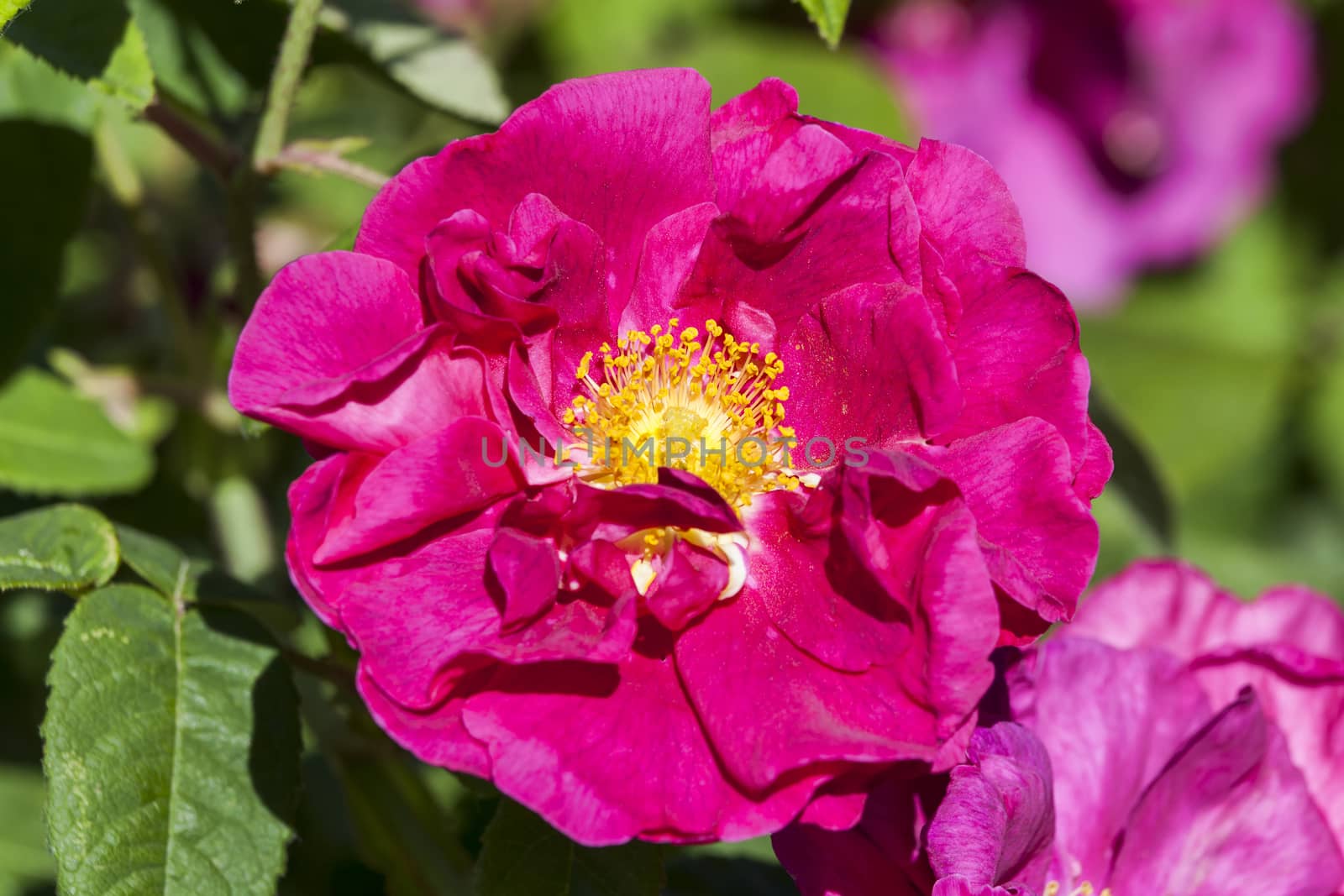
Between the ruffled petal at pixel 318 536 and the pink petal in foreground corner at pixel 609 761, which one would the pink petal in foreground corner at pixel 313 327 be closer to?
the ruffled petal at pixel 318 536

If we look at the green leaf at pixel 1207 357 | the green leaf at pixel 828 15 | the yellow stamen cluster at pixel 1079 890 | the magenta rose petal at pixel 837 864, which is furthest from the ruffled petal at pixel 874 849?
the green leaf at pixel 1207 357

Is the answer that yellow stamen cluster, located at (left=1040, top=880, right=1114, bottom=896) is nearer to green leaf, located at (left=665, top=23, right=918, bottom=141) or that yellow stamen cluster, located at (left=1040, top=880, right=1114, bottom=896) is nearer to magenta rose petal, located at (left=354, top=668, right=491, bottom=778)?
magenta rose petal, located at (left=354, top=668, right=491, bottom=778)

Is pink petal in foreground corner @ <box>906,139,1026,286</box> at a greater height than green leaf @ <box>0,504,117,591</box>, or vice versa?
pink petal in foreground corner @ <box>906,139,1026,286</box>

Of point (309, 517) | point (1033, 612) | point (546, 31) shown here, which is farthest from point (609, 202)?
point (546, 31)

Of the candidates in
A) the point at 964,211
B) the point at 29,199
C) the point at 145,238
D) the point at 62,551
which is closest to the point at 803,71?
the point at 145,238

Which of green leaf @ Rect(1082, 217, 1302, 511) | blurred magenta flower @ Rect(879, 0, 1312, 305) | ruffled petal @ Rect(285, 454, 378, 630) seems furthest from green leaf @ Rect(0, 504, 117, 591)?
green leaf @ Rect(1082, 217, 1302, 511)

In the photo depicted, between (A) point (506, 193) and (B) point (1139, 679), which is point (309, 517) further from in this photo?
(B) point (1139, 679)
